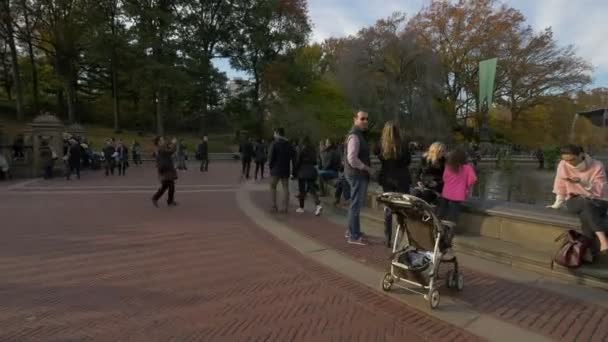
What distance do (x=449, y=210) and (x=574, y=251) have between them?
1.77m

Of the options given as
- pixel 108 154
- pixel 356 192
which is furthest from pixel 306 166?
pixel 108 154

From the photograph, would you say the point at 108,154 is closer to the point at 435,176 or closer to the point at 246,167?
the point at 246,167

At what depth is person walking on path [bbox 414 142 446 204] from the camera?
643cm

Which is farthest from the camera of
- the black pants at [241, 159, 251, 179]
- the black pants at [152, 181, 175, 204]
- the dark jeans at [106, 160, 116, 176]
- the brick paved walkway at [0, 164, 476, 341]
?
the dark jeans at [106, 160, 116, 176]

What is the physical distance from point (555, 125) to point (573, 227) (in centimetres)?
3665

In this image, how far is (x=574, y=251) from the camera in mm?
4949

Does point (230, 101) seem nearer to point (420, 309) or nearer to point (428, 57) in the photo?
point (428, 57)

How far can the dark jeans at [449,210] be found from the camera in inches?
248

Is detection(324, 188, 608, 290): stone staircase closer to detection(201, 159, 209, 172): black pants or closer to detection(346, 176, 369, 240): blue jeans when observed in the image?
detection(346, 176, 369, 240): blue jeans

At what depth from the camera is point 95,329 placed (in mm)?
3762

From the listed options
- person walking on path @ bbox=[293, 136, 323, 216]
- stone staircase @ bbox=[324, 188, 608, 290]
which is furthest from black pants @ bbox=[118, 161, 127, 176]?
stone staircase @ bbox=[324, 188, 608, 290]

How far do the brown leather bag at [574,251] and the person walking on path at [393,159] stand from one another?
87.2 inches

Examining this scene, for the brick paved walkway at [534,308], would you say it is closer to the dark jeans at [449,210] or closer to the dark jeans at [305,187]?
the dark jeans at [449,210]

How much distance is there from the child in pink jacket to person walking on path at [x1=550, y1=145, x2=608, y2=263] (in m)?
1.19
